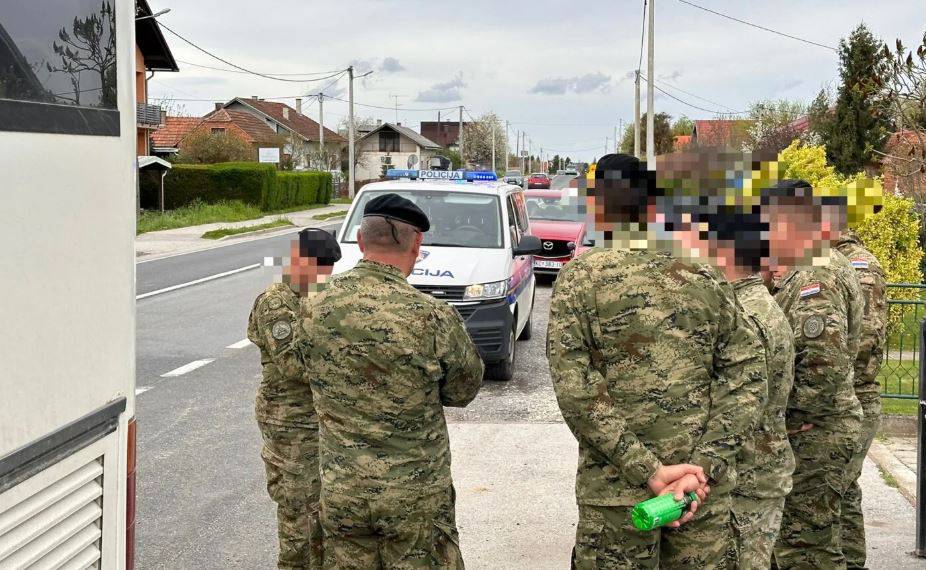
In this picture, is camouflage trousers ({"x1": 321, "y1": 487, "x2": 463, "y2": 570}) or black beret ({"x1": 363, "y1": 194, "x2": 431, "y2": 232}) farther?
black beret ({"x1": 363, "y1": 194, "x2": 431, "y2": 232})

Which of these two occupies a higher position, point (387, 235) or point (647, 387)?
point (387, 235)

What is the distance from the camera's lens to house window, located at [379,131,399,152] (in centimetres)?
10431

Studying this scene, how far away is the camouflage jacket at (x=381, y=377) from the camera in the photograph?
10.6ft

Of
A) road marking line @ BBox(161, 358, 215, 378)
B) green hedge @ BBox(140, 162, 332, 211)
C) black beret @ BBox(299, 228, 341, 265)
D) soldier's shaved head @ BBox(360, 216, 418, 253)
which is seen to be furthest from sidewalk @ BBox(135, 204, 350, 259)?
soldier's shaved head @ BBox(360, 216, 418, 253)

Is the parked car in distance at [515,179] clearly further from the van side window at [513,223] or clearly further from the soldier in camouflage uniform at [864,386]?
the soldier in camouflage uniform at [864,386]

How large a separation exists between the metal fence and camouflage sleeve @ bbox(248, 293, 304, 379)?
5.36m

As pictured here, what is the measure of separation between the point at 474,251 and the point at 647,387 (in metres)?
6.44

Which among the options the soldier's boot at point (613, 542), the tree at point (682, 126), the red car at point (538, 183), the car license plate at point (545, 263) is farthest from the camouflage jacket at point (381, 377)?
the tree at point (682, 126)

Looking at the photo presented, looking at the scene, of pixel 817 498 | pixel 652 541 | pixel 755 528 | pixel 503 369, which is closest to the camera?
pixel 652 541

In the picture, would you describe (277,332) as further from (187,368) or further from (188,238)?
(188,238)

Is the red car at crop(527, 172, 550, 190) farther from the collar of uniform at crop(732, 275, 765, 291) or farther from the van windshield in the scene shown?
the collar of uniform at crop(732, 275, 765, 291)

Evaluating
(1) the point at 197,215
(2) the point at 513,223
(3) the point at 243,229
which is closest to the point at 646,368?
(2) the point at 513,223

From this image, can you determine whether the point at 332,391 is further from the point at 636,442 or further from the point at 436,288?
the point at 436,288

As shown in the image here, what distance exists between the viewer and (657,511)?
280cm
